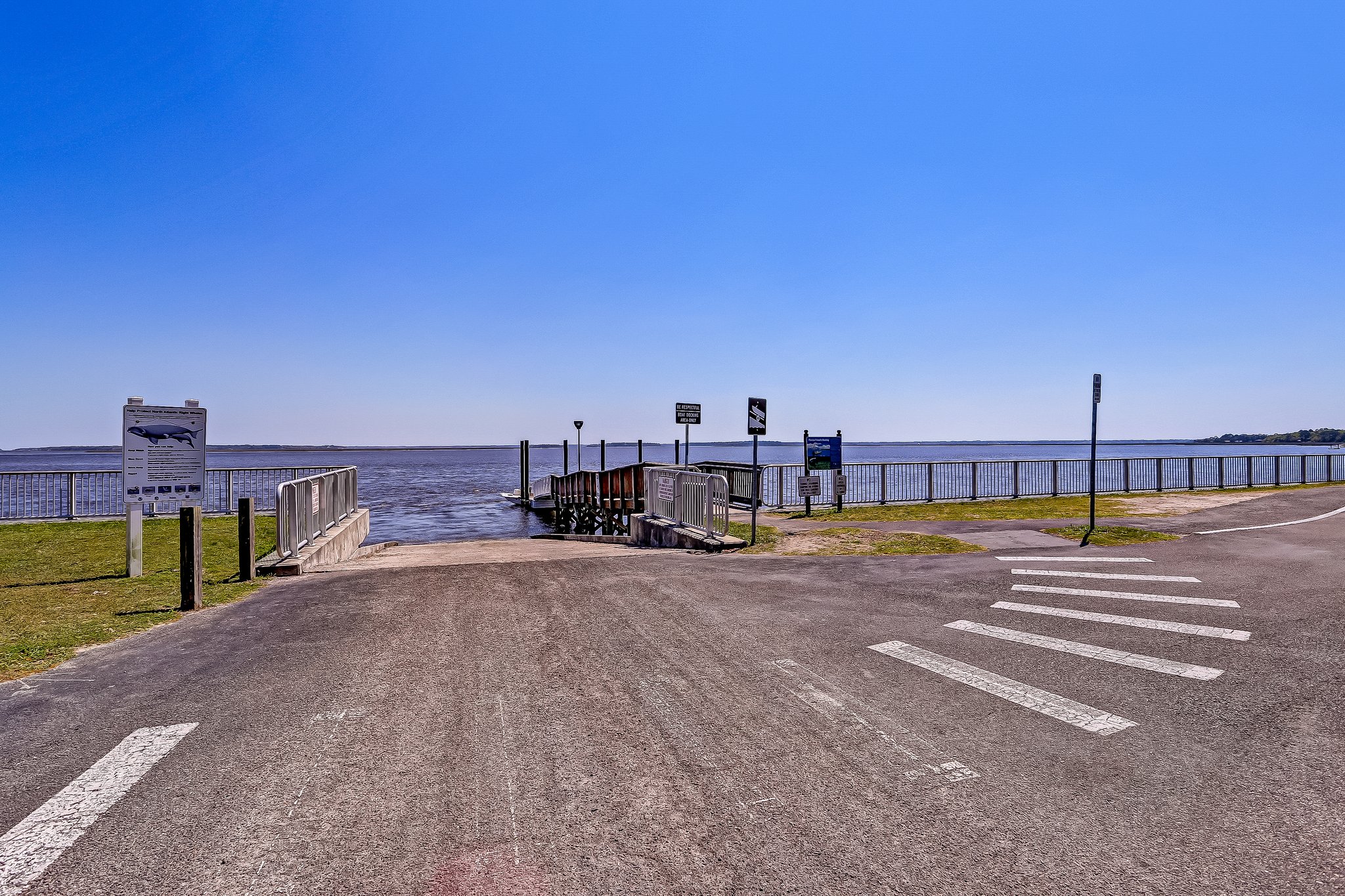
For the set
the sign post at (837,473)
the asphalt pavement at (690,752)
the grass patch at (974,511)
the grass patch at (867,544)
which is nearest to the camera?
the asphalt pavement at (690,752)

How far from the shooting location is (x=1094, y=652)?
618 cm

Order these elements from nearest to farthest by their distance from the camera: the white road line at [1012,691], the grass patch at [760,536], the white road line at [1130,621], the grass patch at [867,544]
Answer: the white road line at [1012,691] → the white road line at [1130,621] → the grass patch at [867,544] → the grass patch at [760,536]

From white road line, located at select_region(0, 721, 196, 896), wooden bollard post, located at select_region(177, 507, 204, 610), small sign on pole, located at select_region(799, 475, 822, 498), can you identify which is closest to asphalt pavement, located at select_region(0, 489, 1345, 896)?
white road line, located at select_region(0, 721, 196, 896)

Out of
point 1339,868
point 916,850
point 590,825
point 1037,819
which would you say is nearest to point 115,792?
point 590,825

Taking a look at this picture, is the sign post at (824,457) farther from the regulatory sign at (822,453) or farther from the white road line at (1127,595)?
the white road line at (1127,595)

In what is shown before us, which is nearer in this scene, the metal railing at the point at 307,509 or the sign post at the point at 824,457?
the metal railing at the point at 307,509

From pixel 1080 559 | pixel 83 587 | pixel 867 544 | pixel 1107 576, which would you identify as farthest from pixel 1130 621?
pixel 83 587

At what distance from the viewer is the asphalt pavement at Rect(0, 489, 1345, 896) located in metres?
2.98

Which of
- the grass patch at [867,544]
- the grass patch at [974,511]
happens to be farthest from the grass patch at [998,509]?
the grass patch at [867,544]

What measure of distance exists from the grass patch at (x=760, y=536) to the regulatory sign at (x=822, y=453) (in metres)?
3.11

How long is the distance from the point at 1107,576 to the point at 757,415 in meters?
7.22

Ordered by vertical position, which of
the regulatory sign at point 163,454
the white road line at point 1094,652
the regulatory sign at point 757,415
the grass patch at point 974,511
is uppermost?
the regulatory sign at point 757,415

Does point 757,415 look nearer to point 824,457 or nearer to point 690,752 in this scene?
point 824,457

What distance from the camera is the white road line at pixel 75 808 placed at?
300cm
